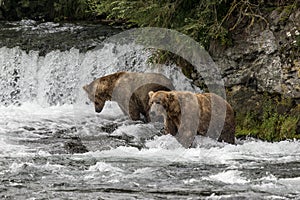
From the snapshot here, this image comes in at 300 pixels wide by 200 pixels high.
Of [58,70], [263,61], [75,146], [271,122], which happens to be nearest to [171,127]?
[75,146]

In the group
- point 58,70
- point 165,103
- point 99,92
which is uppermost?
point 58,70

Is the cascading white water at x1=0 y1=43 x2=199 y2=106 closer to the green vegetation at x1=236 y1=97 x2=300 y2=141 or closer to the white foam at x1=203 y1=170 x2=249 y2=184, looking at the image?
the green vegetation at x1=236 y1=97 x2=300 y2=141

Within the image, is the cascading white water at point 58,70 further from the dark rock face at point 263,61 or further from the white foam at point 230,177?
the white foam at point 230,177

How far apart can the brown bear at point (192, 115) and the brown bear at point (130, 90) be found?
2.02 m

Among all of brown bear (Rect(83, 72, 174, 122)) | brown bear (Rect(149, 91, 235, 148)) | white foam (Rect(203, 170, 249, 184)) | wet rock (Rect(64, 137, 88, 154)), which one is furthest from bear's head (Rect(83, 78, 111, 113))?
white foam (Rect(203, 170, 249, 184))

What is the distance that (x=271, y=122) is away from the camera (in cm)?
1123

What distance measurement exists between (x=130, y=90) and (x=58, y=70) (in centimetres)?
322

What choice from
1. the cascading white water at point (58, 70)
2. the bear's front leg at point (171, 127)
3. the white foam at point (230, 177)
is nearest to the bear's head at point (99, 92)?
the cascading white water at point (58, 70)

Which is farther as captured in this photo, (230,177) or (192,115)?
(192,115)

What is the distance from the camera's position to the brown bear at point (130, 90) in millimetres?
12688

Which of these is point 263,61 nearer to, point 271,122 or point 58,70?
point 271,122

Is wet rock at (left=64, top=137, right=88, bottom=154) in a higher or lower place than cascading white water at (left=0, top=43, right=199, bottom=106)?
lower

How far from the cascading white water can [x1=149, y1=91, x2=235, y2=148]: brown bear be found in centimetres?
411

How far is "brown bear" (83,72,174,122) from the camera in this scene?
500 inches
